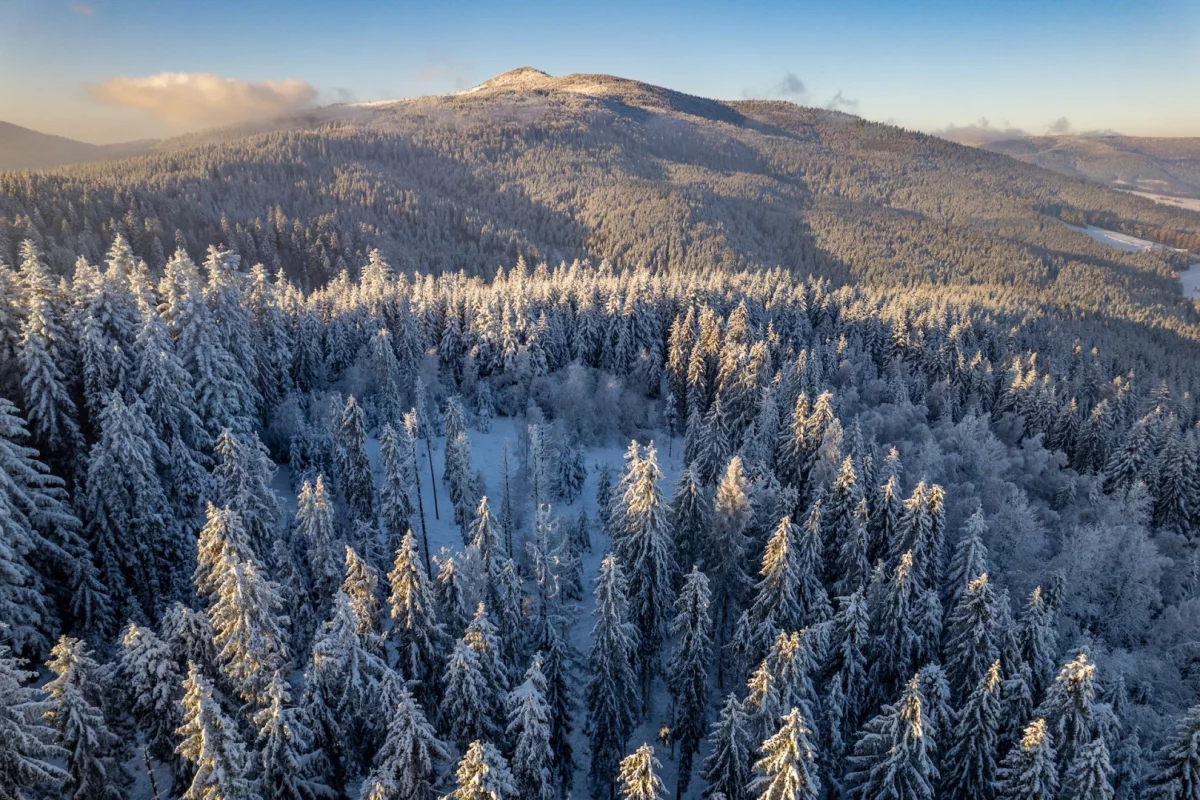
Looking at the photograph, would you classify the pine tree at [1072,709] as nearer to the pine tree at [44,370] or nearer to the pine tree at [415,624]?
the pine tree at [415,624]

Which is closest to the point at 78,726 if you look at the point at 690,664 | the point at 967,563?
the point at 690,664

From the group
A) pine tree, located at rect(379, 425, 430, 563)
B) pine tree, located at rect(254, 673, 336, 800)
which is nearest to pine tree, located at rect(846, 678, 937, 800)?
pine tree, located at rect(254, 673, 336, 800)

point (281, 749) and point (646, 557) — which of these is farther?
point (646, 557)

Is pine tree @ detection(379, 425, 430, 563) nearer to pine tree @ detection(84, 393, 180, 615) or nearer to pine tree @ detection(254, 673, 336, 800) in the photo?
pine tree @ detection(84, 393, 180, 615)

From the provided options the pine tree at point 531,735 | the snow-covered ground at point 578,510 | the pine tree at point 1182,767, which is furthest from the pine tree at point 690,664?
the pine tree at point 1182,767

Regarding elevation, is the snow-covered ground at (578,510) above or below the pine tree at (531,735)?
below

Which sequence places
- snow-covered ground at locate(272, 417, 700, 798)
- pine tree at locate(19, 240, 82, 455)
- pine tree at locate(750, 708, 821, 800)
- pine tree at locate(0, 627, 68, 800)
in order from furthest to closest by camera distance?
snow-covered ground at locate(272, 417, 700, 798), pine tree at locate(19, 240, 82, 455), pine tree at locate(750, 708, 821, 800), pine tree at locate(0, 627, 68, 800)

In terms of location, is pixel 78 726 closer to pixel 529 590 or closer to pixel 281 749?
pixel 281 749
